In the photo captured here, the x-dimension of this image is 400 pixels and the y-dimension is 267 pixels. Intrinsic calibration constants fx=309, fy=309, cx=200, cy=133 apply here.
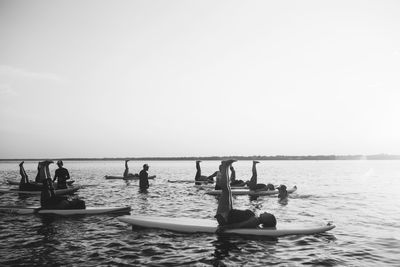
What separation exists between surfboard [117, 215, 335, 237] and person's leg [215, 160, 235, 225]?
0.67 meters

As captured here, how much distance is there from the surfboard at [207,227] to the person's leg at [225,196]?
667mm

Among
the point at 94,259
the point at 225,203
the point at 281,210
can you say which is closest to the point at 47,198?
the point at 94,259

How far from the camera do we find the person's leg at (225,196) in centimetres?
1166

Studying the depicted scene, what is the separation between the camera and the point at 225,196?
1223 centimetres

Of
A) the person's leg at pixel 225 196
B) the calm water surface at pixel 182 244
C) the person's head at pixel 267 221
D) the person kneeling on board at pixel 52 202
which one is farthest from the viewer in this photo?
the person kneeling on board at pixel 52 202

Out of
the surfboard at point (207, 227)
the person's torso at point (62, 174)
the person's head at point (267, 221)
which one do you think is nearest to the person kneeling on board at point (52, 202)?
the surfboard at point (207, 227)

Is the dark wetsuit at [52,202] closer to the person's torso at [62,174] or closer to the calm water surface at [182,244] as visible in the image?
the calm water surface at [182,244]

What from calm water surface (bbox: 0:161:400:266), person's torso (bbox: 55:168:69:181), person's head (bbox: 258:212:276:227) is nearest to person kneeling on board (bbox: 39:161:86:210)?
calm water surface (bbox: 0:161:400:266)

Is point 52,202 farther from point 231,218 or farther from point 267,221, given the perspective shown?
point 267,221

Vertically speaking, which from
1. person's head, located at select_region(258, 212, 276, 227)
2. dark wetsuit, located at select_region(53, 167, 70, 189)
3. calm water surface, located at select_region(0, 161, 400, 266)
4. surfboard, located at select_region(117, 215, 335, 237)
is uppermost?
dark wetsuit, located at select_region(53, 167, 70, 189)

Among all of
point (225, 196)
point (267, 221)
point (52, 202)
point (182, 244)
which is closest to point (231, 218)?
point (225, 196)

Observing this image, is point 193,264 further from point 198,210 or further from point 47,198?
point 47,198

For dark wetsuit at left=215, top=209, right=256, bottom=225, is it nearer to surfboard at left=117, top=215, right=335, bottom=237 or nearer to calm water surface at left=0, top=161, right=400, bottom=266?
surfboard at left=117, top=215, right=335, bottom=237

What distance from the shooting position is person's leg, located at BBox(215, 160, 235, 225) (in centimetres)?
1166
